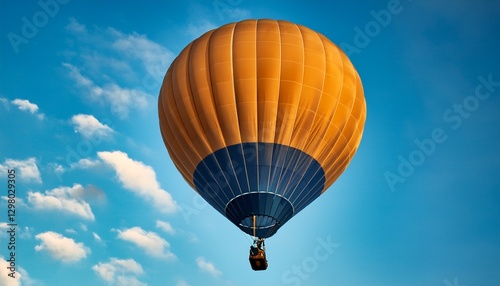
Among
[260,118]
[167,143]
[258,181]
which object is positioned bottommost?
[258,181]

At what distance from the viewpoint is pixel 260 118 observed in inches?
877

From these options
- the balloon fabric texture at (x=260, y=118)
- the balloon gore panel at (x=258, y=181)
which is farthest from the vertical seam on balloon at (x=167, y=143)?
the balloon gore panel at (x=258, y=181)

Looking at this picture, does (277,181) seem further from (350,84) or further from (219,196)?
(350,84)

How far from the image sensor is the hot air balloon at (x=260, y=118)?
22266 millimetres

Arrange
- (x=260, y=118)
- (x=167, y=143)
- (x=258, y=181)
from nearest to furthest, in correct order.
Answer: (x=258, y=181), (x=260, y=118), (x=167, y=143)

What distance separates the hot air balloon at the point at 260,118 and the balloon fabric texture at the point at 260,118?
34 millimetres

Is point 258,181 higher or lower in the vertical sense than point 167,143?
lower

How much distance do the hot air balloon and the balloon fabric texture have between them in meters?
0.03

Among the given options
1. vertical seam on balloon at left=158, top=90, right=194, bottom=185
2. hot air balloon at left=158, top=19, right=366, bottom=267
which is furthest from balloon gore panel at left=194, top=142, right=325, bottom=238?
vertical seam on balloon at left=158, top=90, right=194, bottom=185

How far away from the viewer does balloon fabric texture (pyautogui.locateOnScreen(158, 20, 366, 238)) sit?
22266 millimetres

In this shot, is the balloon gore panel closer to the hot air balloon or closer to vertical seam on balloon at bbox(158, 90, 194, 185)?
the hot air balloon

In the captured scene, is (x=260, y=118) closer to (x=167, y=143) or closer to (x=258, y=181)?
(x=258, y=181)

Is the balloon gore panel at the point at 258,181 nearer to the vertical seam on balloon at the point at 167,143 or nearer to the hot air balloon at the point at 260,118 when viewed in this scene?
the hot air balloon at the point at 260,118

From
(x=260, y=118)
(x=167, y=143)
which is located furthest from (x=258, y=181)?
(x=167, y=143)
